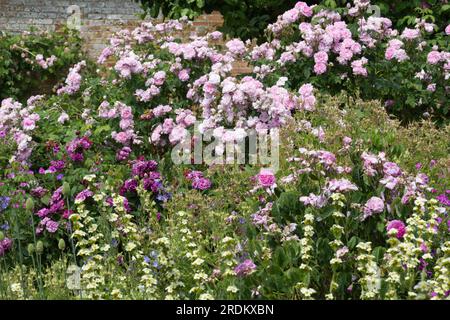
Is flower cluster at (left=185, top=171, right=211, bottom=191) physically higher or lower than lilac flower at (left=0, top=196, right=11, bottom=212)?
higher

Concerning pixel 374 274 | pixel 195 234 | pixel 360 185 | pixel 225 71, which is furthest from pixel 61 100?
pixel 374 274

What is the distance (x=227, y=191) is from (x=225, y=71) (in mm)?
1696

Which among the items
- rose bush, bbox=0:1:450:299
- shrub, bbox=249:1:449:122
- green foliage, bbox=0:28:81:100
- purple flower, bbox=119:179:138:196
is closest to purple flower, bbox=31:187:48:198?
rose bush, bbox=0:1:450:299

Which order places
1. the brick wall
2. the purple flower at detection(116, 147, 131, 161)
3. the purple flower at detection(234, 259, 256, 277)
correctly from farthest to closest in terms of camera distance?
1. the brick wall
2. the purple flower at detection(116, 147, 131, 161)
3. the purple flower at detection(234, 259, 256, 277)

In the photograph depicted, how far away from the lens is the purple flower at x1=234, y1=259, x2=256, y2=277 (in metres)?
3.27

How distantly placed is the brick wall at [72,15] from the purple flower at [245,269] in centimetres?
758

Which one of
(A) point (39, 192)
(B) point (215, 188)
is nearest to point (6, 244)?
(A) point (39, 192)

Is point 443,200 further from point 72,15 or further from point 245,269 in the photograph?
point 72,15

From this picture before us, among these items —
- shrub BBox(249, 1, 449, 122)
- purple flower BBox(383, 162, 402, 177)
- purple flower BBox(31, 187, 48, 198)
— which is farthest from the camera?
shrub BBox(249, 1, 449, 122)

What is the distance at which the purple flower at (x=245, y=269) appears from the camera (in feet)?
10.7

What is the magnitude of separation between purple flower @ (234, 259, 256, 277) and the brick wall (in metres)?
7.58

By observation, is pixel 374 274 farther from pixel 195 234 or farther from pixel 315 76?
pixel 315 76

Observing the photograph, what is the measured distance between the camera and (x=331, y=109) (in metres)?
4.78

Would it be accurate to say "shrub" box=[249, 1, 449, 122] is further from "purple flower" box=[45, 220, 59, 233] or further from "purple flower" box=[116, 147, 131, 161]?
"purple flower" box=[45, 220, 59, 233]
